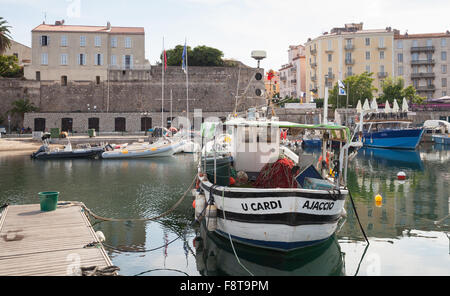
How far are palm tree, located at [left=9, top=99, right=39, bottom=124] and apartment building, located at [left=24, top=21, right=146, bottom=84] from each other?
3557 mm

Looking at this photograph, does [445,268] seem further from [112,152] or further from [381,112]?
[381,112]

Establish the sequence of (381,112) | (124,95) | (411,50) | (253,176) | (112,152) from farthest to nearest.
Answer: (411,50) < (124,95) < (381,112) < (112,152) < (253,176)

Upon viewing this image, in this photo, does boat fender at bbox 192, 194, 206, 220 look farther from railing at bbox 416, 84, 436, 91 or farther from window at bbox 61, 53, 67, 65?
railing at bbox 416, 84, 436, 91

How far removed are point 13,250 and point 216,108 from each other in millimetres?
49280

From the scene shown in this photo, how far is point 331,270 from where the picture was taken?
348 inches

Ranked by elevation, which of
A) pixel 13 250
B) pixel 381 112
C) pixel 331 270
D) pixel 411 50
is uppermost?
pixel 411 50

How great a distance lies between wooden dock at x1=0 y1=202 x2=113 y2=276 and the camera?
6984 mm

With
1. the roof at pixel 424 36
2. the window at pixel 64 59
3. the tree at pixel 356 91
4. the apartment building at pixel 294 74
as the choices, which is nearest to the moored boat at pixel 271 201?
the tree at pixel 356 91

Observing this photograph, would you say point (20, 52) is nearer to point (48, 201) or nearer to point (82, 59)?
point (82, 59)

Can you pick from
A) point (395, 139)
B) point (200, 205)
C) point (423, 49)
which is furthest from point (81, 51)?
point (423, 49)

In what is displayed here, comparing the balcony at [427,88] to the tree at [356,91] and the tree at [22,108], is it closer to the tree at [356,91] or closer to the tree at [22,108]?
the tree at [356,91]

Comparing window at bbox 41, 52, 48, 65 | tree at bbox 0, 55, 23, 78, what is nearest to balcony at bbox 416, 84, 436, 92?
window at bbox 41, 52, 48, 65

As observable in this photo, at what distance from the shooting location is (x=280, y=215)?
8711mm
